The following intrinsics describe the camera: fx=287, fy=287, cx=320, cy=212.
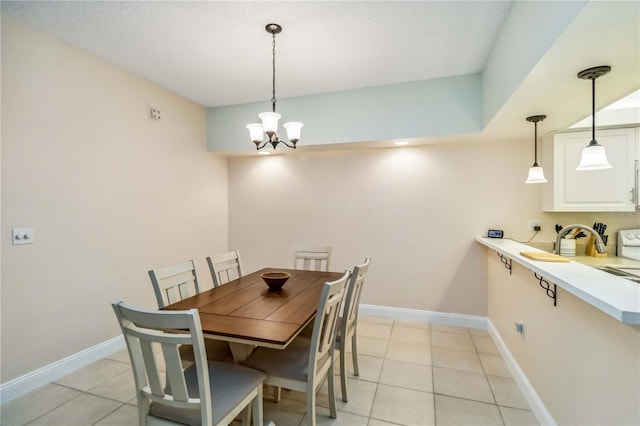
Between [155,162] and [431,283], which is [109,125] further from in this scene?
[431,283]

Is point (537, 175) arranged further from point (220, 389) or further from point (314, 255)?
point (220, 389)

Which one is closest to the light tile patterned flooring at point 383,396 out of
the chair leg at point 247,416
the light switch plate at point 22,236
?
the chair leg at point 247,416

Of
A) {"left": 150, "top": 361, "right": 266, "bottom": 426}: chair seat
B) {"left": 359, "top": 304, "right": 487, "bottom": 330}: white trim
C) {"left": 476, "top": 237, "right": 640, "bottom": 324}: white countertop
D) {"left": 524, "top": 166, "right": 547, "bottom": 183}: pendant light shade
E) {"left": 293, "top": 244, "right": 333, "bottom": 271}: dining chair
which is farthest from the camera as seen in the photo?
{"left": 359, "top": 304, "right": 487, "bottom": 330}: white trim

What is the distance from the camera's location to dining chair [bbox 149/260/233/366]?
5.90 ft

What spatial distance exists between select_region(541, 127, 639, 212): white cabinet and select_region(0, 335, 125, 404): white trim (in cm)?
442

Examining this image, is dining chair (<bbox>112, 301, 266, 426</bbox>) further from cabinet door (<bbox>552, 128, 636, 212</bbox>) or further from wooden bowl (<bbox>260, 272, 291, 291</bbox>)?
cabinet door (<bbox>552, 128, 636, 212</bbox>)

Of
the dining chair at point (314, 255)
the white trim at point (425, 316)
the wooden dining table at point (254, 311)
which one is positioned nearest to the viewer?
the wooden dining table at point (254, 311)

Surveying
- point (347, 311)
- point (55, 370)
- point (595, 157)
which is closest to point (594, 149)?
point (595, 157)

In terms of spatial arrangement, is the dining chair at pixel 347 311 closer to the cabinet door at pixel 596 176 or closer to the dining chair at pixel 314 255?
the dining chair at pixel 314 255

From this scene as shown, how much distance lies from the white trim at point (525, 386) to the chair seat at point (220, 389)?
1709mm

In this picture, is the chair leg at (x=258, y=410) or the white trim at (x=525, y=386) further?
the white trim at (x=525, y=386)

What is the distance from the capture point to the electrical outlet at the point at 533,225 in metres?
3.03

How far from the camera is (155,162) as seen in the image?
311cm

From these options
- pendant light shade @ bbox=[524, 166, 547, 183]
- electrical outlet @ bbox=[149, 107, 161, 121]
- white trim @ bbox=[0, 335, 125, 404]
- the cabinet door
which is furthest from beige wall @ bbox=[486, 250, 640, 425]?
electrical outlet @ bbox=[149, 107, 161, 121]
